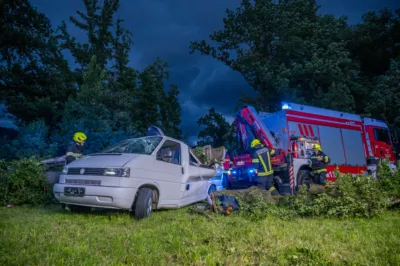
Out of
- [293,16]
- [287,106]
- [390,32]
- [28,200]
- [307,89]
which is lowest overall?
[28,200]

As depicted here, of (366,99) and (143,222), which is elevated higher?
(366,99)

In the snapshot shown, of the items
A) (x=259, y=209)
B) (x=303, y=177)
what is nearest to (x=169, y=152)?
(x=259, y=209)

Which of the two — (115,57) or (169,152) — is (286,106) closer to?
(169,152)

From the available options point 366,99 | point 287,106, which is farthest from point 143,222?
point 366,99

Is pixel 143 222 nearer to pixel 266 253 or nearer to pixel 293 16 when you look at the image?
pixel 266 253

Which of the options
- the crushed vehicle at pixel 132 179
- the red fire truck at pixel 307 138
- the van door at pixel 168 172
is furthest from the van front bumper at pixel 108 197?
the red fire truck at pixel 307 138

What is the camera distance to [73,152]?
6.70m

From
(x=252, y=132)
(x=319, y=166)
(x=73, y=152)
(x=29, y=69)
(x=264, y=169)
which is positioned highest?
(x=29, y=69)

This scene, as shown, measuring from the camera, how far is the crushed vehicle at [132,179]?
4430 mm

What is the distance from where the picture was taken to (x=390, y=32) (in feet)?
63.9

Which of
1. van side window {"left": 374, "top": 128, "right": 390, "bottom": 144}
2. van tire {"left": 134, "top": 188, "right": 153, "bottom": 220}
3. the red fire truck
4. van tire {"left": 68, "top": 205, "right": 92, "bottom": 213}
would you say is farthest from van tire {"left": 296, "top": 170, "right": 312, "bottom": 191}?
van tire {"left": 68, "top": 205, "right": 92, "bottom": 213}

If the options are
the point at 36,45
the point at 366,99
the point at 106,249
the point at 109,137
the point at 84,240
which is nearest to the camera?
the point at 106,249

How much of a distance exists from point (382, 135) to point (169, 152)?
12.9 m

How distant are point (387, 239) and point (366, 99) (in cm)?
1780
